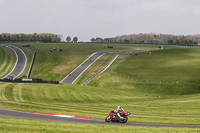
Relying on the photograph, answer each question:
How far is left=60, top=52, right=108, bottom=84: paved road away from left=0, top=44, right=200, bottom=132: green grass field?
2.59 m

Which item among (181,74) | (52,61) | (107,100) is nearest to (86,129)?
(107,100)

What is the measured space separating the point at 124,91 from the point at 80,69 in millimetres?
37176

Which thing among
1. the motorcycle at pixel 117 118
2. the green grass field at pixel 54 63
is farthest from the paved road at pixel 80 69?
the motorcycle at pixel 117 118

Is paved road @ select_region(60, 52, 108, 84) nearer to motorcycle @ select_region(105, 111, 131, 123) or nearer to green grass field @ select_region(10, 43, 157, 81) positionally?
green grass field @ select_region(10, 43, 157, 81)

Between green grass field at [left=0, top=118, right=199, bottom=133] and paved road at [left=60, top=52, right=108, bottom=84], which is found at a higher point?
green grass field at [left=0, top=118, right=199, bottom=133]

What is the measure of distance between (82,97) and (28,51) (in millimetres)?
102855

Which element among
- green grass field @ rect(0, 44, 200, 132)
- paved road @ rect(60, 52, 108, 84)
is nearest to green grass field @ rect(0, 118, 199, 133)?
green grass field @ rect(0, 44, 200, 132)

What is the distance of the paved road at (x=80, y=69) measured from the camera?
3890 inches

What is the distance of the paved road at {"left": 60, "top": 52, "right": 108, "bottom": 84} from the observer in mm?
98812

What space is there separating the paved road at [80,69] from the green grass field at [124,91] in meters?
2.59

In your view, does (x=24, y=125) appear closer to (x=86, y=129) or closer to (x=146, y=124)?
(x=86, y=129)

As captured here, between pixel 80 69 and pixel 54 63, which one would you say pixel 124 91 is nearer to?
pixel 80 69

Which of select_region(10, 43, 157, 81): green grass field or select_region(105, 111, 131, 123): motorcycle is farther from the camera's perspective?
select_region(10, 43, 157, 81): green grass field

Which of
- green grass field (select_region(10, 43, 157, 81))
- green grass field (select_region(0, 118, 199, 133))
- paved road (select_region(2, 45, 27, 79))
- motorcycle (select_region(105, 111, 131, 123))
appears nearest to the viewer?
green grass field (select_region(0, 118, 199, 133))
